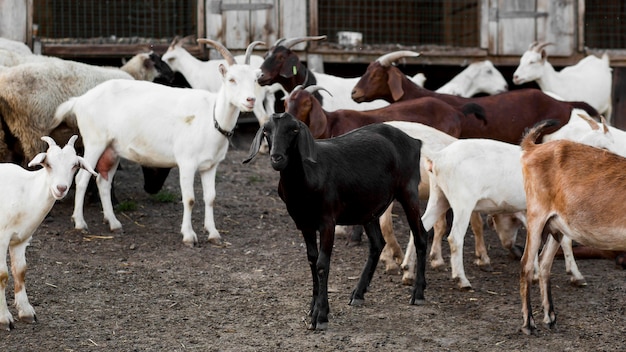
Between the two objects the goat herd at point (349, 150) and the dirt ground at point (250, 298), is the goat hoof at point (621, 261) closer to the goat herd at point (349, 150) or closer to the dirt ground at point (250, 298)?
the dirt ground at point (250, 298)

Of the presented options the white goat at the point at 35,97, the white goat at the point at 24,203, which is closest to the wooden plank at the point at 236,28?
the white goat at the point at 35,97

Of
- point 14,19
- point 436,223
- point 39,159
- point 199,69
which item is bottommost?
point 436,223

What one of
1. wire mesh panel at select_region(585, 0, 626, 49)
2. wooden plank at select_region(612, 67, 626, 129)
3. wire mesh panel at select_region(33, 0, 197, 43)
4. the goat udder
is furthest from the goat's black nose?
→ wire mesh panel at select_region(585, 0, 626, 49)

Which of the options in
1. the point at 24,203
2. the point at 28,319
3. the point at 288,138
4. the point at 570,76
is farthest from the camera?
the point at 570,76

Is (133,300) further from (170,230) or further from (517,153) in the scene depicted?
(517,153)

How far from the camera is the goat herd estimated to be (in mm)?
6281

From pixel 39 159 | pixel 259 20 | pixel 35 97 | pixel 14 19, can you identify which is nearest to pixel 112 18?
pixel 14 19

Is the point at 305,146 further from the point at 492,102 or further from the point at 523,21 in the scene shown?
the point at 523,21

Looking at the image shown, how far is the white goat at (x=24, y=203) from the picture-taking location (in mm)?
6207

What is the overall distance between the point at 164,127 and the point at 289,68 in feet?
6.31

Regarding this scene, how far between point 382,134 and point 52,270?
9.35 ft

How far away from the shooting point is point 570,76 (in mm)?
12945

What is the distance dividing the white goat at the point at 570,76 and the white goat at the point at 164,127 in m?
4.77

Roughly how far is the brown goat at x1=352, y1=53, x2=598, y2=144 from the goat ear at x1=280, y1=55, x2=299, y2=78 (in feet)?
2.22
